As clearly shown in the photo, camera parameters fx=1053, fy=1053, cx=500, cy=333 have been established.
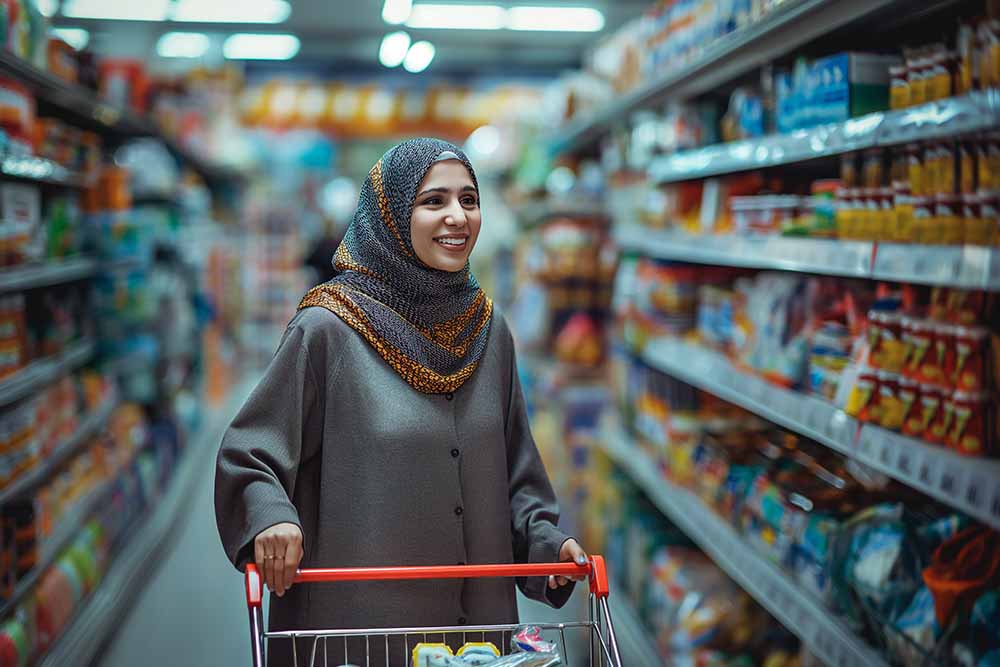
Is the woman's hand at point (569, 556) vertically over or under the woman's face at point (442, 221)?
under

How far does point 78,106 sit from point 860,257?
11.1 ft

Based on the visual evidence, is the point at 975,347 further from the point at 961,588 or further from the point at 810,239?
the point at 810,239

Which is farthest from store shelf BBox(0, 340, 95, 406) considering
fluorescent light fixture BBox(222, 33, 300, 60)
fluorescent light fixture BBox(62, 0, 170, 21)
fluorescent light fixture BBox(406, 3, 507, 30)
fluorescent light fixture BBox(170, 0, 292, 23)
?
fluorescent light fixture BBox(222, 33, 300, 60)

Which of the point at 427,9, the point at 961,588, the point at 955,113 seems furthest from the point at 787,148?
the point at 427,9

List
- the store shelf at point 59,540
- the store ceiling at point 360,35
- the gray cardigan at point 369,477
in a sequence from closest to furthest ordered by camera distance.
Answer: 1. the gray cardigan at point 369,477
2. the store shelf at point 59,540
3. the store ceiling at point 360,35

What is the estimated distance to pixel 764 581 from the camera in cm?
286

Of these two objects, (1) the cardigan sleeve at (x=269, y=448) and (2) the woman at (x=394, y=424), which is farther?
(2) the woman at (x=394, y=424)

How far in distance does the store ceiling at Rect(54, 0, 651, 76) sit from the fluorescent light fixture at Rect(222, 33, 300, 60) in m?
0.16

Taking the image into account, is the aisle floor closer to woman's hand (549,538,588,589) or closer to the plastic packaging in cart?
woman's hand (549,538,588,589)

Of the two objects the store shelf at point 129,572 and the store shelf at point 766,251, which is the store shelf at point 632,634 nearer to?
the store shelf at point 766,251

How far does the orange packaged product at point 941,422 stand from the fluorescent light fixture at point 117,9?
6.45 m

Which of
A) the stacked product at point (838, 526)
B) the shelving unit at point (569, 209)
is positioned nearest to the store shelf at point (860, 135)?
the stacked product at point (838, 526)

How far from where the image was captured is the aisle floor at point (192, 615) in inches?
163

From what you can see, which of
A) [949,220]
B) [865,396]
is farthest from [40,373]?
[949,220]
